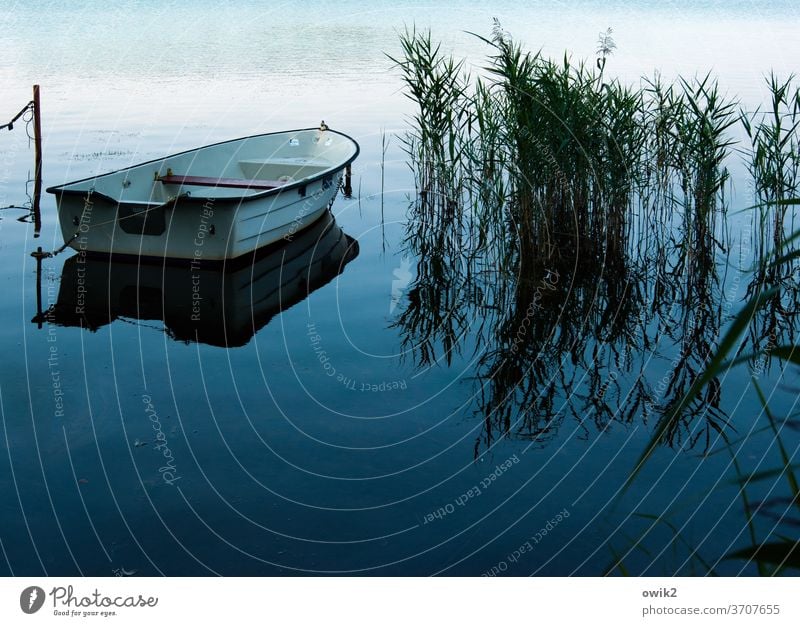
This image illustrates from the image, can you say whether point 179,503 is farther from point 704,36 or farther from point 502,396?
point 704,36

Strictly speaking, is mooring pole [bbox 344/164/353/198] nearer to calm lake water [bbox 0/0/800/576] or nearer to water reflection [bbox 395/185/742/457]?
calm lake water [bbox 0/0/800/576]

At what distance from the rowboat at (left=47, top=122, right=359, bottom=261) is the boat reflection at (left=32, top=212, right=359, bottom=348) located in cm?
25

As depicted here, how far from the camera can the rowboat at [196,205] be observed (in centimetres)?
1195

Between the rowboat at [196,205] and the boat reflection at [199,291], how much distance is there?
0.81 feet

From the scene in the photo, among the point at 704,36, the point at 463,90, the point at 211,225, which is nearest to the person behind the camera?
the point at 211,225

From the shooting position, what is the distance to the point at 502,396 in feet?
28.7

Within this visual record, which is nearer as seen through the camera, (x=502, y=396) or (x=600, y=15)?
(x=502, y=396)

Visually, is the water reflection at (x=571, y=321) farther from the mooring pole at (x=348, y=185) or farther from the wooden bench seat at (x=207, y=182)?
the mooring pole at (x=348, y=185)

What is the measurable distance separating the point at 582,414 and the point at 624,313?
293cm

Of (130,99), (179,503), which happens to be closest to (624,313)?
(179,503)

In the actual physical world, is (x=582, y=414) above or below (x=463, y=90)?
below

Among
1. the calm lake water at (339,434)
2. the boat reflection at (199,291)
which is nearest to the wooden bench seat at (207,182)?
the boat reflection at (199,291)

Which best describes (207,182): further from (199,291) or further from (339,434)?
(339,434)

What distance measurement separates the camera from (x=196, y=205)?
11875 mm
